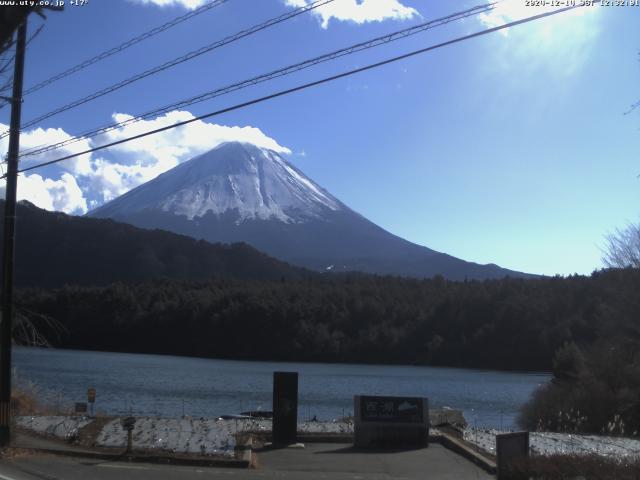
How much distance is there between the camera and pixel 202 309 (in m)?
116

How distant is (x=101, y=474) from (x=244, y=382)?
4760 centimetres

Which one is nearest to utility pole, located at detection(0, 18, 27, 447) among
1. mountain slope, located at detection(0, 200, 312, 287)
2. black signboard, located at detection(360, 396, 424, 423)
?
black signboard, located at detection(360, 396, 424, 423)

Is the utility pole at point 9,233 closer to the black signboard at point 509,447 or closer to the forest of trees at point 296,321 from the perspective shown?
the black signboard at point 509,447

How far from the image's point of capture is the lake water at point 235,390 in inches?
1443

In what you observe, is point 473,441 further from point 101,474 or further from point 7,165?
point 7,165

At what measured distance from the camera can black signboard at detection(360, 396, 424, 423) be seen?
57.9 ft

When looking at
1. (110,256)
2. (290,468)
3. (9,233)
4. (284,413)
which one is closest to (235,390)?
(284,413)

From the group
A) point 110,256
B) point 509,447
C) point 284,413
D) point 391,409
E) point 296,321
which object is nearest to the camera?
point 509,447

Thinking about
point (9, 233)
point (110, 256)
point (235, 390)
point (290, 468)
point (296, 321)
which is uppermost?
point (110, 256)

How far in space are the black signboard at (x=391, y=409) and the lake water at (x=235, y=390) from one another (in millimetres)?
14453

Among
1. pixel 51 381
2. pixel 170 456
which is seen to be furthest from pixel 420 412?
pixel 51 381

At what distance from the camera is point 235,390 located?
51969mm

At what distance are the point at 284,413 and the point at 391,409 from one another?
237cm

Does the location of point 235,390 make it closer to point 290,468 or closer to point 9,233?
point 9,233
